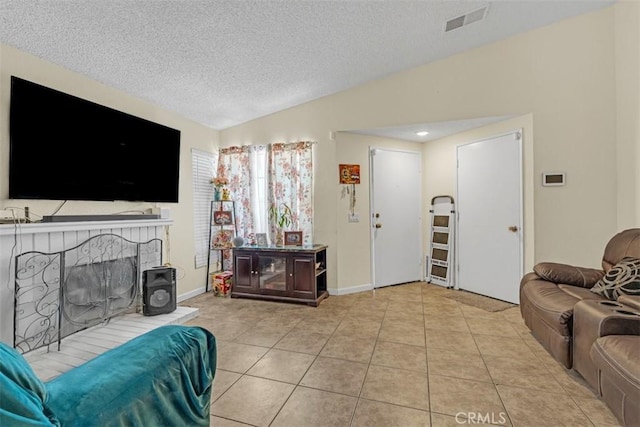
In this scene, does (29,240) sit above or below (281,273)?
above

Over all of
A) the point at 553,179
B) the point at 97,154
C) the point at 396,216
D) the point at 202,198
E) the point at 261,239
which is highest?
the point at 97,154

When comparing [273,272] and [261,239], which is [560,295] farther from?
[261,239]

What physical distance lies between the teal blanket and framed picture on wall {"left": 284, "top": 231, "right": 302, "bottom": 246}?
2.46 m

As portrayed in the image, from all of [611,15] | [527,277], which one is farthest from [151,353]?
[611,15]

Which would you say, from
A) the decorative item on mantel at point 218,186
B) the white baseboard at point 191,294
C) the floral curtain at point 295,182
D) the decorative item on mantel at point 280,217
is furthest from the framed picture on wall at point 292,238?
the white baseboard at point 191,294

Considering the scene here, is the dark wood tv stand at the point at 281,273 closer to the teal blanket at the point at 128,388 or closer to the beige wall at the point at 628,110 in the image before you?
the teal blanket at the point at 128,388

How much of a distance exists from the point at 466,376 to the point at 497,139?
114 inches

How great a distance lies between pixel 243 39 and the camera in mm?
2420

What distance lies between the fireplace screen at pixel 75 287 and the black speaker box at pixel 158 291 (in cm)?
17

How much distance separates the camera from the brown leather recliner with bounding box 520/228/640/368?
198cm

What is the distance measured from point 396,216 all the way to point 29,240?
157 inches

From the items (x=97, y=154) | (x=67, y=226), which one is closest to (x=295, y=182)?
(x=97, y=154)

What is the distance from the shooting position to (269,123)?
4184 mm

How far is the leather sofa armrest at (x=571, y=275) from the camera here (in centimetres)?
244
